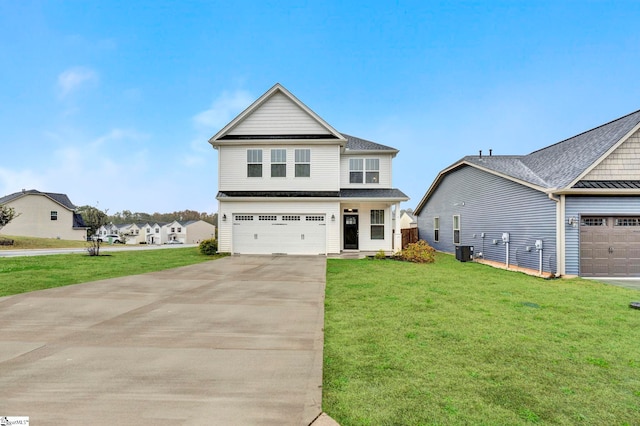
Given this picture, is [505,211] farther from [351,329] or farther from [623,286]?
[351,329]

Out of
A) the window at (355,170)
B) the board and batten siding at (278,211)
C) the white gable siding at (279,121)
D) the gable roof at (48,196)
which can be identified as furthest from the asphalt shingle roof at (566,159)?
the gable roof at (48,196)

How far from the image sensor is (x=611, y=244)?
35.6ft

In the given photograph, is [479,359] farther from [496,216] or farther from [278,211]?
[278,211]

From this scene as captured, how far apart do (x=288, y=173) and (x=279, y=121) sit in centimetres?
310

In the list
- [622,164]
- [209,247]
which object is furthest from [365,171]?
[622,164]

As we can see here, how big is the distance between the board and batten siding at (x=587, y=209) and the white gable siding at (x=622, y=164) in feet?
2.84

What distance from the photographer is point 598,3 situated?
16531 mm

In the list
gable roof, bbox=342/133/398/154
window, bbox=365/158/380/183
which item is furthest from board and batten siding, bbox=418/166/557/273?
window, bbox=365/158/380/183

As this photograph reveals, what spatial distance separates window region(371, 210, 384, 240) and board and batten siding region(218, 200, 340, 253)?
254cm

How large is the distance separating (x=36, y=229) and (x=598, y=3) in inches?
2384

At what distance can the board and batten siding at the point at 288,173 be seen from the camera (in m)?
16.4

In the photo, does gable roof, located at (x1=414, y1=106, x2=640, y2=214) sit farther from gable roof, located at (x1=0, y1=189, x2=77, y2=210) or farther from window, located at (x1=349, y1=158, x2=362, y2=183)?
gable roof, located at (x1=0, y1=189, x2=77, y2=210)

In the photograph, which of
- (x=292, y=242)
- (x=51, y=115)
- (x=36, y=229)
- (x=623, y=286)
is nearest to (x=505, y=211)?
(x=623, y=286)

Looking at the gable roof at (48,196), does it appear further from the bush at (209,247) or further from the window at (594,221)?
the window at (594,221)
